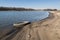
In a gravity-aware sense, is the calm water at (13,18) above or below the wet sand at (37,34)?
below

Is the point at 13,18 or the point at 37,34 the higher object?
the point at 37,34

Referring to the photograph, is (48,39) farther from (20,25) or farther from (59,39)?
(20,25)

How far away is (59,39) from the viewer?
11.4m

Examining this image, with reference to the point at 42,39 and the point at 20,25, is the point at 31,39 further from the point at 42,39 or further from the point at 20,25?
the point at 20,25

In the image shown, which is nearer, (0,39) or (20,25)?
(0,39)

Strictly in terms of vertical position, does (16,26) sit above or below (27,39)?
below

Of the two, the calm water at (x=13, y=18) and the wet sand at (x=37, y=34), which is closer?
the wet sand at (x=37, y=34)

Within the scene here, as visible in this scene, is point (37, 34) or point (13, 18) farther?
point (13, 18)

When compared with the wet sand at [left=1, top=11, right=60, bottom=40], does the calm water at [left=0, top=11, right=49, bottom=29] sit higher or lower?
lower

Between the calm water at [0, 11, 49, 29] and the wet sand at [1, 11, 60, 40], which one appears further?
the calm water at [0, 11, 49, 29]

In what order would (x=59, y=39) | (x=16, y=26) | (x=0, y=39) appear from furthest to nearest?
1. (x=16, y=26)
2. (x=0, y=39)
3. (x=59, y=39)

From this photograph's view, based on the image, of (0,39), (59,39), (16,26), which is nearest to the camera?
(59,39)

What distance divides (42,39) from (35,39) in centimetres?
67

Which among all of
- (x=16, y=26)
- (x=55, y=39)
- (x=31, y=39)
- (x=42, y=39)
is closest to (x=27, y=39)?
(x=31, y=39)
